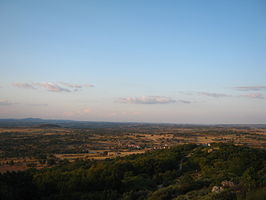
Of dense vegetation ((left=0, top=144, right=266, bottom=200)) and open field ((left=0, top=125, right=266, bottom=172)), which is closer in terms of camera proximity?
dense vegetation ((left=0, top=144, right=266, bottom=200))

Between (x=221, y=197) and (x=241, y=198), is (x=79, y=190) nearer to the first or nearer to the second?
(x=221, y=197)

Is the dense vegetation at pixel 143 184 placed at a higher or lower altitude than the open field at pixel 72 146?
higher

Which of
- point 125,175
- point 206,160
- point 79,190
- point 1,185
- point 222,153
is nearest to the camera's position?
point 1,185

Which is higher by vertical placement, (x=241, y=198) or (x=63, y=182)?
(x=241, y=198)

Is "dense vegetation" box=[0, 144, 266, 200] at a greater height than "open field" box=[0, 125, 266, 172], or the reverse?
"dense vegetation" box=[0, 144, 266, 200]

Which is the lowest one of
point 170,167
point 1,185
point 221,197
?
point 170,167

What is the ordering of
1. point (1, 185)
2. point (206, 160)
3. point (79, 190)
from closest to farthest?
point (1, 185)
point (79, 190)
point (206, 160)

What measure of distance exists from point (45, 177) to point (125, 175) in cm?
902

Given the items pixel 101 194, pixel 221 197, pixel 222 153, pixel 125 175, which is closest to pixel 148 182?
pixel 125 175

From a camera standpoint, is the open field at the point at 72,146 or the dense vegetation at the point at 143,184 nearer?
the dense vegetation at the point at 143,184

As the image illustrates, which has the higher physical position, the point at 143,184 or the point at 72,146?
the point at 143,184

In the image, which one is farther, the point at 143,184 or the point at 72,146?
the point at 72,146

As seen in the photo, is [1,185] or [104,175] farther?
[104,175]

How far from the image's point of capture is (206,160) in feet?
113
